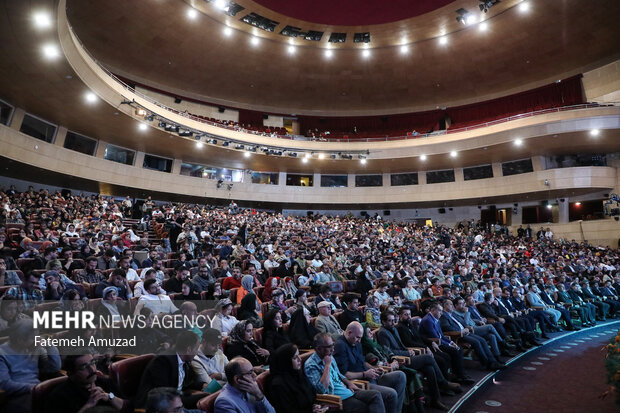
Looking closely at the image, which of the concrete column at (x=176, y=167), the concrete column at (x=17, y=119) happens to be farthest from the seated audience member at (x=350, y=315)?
the concrete column at (x=176, y=167)

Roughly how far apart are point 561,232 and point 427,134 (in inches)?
276

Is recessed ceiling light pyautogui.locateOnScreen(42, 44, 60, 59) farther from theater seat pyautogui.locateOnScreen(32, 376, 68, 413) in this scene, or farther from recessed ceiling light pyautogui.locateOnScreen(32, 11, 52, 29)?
theater seat pyautogui.locateOnScreen(32, 376, 68, 413)

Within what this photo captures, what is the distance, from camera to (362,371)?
3002 millimetres

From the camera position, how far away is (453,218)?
18688 mm

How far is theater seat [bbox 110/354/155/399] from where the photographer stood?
214 centimetres

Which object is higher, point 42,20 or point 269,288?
point 42,20

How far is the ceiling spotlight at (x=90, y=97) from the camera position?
988 cm

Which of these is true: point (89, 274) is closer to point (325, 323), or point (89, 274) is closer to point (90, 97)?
point (325, 323)

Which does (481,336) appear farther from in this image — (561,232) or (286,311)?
(561,232)

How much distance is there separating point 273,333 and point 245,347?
0.38 m

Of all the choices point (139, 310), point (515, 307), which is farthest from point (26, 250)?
point (515, 307)

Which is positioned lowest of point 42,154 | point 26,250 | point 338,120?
point 26,250

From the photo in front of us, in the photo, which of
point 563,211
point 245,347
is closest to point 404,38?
point 563,211

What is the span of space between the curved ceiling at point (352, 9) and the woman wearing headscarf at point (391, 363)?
12.4 metres
